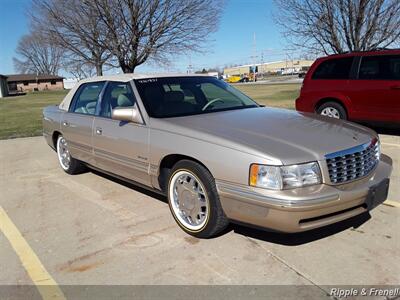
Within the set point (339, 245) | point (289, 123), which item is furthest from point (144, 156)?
point (339, 245)

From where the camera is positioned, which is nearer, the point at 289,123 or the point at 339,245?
the point at 339,245

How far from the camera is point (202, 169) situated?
3.57 metres

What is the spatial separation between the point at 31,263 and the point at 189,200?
4.96 ft

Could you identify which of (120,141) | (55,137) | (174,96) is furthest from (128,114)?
(55,137)

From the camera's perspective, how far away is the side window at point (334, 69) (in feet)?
28.2

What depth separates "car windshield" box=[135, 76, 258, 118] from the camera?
4.38m

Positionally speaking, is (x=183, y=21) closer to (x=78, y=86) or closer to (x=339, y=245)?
(x=78, y=86)

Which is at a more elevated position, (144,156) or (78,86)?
(78,86)

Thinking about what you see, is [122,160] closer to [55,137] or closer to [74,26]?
[55,137]

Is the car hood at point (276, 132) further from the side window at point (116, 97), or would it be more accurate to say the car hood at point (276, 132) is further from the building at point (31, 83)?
the building at point (31, 83)

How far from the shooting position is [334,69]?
881 centimetres

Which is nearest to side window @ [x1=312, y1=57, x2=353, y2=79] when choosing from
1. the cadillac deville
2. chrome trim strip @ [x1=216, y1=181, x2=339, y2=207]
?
the cadillac deville

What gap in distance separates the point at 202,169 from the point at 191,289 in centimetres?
105

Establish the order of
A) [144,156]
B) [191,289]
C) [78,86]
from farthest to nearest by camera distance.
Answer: [78,86] → [144,156] → [191,289]
